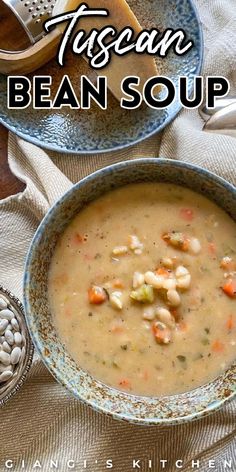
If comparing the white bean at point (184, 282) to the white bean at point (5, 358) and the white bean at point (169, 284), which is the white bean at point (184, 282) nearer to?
the white bean at point (169, 284)

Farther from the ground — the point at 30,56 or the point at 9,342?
the point at 30,56

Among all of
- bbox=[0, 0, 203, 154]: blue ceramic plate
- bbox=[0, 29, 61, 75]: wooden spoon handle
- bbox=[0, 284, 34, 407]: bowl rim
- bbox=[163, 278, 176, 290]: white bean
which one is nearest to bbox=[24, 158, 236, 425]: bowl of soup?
bbox=[163, 278, 176, 290]: white bean

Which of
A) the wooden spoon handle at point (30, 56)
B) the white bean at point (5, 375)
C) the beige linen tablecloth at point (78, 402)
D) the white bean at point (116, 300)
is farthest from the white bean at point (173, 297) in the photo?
the wooden spoon handle at point (30, 56)

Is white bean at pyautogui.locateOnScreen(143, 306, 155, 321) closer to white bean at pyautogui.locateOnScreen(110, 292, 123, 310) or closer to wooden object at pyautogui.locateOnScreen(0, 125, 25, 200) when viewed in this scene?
white bean at pyautogui.locateOnScreen(110, 292, 123, 310)

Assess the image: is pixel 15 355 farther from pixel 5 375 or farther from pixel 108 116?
pixel 108 116

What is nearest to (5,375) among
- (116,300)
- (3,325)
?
(3,325)

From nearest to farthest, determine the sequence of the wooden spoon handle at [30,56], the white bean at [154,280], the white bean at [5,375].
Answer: the white bean at [154,280], the white bean at [5,375], the wooden spoon handle at [30,56]
